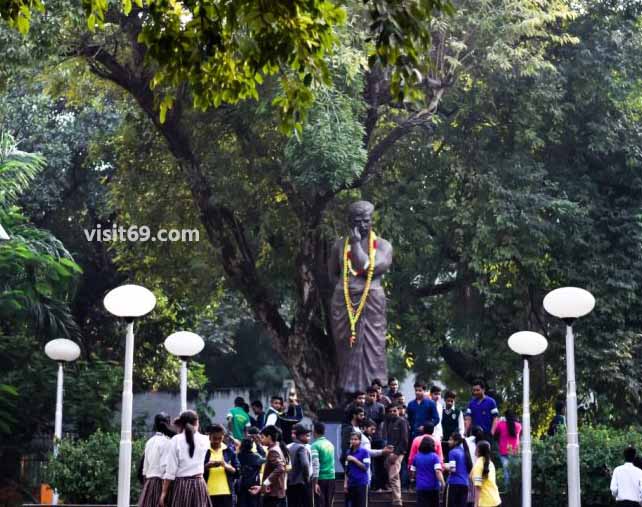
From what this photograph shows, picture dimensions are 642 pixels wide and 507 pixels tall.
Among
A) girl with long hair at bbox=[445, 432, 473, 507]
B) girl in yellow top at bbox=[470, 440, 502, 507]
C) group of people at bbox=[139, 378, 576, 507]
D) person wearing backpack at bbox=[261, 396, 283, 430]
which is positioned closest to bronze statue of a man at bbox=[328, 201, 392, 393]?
group of people at bbox=[139, 378, 576, 507]

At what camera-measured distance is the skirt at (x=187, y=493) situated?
13.8 meters

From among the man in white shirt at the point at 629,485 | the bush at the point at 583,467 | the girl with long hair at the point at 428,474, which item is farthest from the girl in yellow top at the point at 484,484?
the bush at the point at 583,467

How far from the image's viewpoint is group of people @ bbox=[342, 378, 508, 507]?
15.9m

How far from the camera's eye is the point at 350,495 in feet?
53.7

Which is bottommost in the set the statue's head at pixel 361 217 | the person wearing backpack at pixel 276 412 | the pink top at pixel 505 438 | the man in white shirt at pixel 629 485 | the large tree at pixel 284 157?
the man in white shirt at pixel 629 485

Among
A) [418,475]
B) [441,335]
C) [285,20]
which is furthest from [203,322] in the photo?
[285,20]

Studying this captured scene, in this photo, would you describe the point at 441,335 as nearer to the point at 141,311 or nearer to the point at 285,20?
the point at 141,311

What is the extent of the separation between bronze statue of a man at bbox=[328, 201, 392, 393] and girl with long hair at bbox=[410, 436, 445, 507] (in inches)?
203

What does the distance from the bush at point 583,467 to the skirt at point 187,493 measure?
6.41m

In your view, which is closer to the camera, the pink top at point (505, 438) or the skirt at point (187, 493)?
the skirt at point (187, 493)

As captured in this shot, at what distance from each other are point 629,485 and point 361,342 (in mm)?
6703

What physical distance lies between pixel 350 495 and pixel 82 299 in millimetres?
17533

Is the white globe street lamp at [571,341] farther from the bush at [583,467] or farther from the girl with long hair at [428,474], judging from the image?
the bush at [583,467]

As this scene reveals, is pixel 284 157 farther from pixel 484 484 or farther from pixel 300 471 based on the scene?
pixel 484 484
